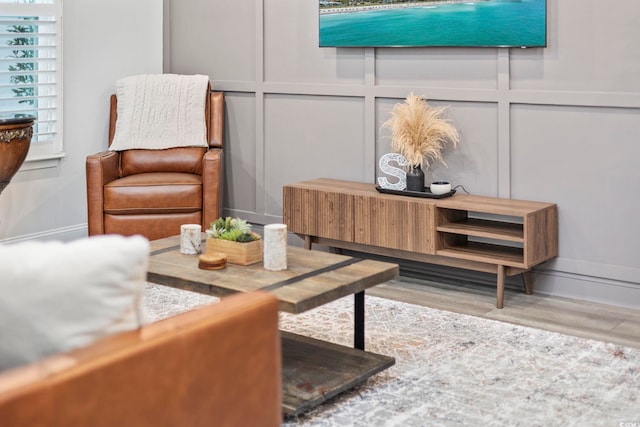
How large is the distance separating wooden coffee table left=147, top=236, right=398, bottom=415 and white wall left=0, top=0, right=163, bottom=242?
2.20m

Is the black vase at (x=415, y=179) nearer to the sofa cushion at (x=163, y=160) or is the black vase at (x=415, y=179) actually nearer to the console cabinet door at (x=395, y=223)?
the console cabinet door at (x=395, y=223)

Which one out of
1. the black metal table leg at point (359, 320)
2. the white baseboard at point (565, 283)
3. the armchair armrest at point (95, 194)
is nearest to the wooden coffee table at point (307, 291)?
the black metal table leg at point (359, 320)

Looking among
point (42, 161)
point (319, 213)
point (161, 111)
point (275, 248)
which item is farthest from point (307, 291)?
point (42, 161)

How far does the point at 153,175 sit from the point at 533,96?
7.60ft

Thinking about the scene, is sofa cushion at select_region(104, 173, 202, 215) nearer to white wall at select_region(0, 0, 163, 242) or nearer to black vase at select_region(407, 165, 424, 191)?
white wall at select_region(0, 0, 163, 242)

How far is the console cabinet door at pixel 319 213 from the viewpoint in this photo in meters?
5.02

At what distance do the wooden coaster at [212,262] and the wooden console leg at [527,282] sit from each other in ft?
6.22

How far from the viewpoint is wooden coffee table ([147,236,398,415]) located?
3129 millimetres

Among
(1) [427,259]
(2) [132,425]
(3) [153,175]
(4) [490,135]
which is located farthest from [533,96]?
(2) [132,425]

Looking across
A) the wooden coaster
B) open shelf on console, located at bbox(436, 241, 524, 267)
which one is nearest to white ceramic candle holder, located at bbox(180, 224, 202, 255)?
the wooden coaster

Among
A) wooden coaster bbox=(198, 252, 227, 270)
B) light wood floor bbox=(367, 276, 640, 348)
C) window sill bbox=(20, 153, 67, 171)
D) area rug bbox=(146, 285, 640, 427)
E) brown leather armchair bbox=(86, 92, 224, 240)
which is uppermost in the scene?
window sill bbox=(20, 153, 67, 171)

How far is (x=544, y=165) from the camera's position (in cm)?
466

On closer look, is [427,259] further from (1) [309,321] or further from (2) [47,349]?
(2) [47,349]

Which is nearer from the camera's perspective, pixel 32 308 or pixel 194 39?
pixel 32 308
